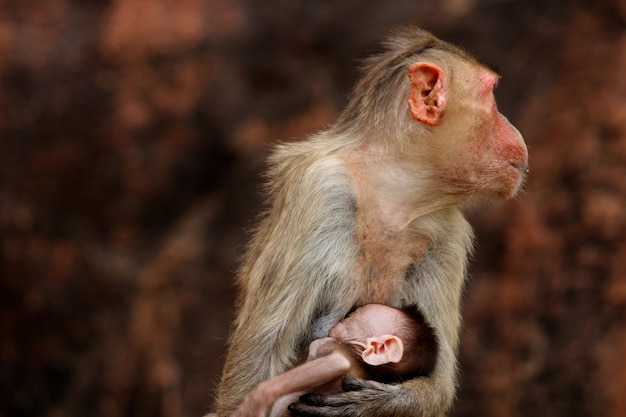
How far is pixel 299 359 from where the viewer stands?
659 cm

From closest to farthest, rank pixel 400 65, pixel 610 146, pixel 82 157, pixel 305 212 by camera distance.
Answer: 1. pixel 305 212
2. pixel 400 65
3. pixel 610 146
4. pixel 82 157

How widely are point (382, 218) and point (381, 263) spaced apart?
27 centimetres

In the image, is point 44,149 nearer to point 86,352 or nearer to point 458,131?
point 86,352

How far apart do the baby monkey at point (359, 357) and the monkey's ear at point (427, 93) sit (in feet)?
3.92

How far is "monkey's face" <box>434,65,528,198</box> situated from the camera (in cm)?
669

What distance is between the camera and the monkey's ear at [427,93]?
21.7ft

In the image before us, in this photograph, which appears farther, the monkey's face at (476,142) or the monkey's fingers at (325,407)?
the monkey's face at (476,142)

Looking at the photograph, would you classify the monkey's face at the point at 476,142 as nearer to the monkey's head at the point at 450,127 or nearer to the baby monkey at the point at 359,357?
the monkey's head at the point at 450,127

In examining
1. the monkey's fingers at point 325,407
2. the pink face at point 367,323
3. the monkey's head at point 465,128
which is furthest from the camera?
the monkey's head at point 465,128

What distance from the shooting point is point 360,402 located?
20.3 feet

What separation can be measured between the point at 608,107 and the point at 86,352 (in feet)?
21.3

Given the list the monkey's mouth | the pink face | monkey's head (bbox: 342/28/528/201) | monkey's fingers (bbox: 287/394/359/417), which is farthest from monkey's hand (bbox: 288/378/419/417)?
the monkey's mouth

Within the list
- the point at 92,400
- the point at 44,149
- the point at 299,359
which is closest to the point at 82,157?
the point at 44,149

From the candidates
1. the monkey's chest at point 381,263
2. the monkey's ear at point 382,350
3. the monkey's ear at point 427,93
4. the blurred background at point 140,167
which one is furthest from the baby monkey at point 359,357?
the blurred background at point 140,167
